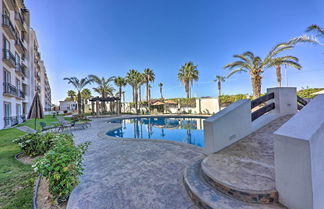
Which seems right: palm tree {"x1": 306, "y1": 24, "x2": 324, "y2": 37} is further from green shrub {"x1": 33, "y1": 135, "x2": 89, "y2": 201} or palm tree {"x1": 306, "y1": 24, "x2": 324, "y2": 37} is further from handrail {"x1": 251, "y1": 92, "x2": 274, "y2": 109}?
green shrub {"x1": 33, "y1": 135, "x2": 89, "y2": 201}

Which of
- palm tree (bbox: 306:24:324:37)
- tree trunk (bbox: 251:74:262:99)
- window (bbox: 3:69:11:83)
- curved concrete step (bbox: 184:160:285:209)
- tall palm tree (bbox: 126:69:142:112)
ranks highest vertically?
tall palm tree (bbox: 126:69:142:112)

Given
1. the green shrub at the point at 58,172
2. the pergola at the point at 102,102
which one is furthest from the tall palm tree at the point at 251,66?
the pergola at the point at 102,102

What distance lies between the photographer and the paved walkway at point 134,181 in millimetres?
2496

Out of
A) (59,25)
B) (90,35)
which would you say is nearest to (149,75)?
(90,35)

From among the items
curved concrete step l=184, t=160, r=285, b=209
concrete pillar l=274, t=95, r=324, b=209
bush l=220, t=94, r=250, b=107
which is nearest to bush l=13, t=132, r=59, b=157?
curved concrete step l=184, t=160, r=285, b=209

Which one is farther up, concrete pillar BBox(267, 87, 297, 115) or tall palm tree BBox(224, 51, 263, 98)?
tall palm tree BBox(224, 51, 263, 98)

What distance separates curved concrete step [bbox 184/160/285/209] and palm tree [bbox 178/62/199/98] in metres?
28.4

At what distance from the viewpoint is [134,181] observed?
3.22 meters

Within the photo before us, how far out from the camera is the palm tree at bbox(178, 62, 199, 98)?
29516mm

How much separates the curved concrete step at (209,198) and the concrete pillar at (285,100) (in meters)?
4.31

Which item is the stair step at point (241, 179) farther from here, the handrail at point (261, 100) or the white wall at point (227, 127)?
the handrail at point (261, 100)

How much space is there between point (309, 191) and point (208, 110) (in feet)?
70.6

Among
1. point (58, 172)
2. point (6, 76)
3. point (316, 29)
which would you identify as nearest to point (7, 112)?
point (6, 76)

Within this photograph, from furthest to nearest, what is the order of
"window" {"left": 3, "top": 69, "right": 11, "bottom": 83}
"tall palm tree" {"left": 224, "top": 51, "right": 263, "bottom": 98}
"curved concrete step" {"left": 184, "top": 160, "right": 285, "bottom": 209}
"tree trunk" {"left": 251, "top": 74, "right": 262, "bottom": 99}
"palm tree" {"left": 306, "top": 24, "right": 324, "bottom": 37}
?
"window" {"left": 3, "top": 69, "right": 11, "bottom": 83} → "tree trunk" {"left": 251, "top": 74, "right": 262, "bottom": 99} → "tall palm tree" {"left": 224, "top": 51, "right": 263, "bottom": 98} → "palm tree" {"left": 306, "top": 24, "right": 324, "bottom": 37} → "curved concrete step" {"left": 184, "top": 160, "right": 285, "bottom": 209}
